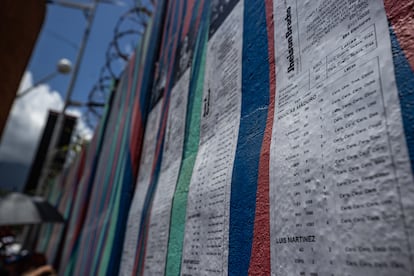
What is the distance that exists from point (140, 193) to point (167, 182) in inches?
21.7

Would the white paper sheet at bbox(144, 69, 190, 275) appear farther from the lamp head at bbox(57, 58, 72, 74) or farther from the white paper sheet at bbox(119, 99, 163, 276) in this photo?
the lamp head at bbox(57, 58, 72, 74)

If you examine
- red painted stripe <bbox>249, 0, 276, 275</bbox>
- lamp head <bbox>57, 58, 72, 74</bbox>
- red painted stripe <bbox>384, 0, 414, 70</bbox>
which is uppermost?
lamp head <bbox>57, 58, 72, 74</bbox>

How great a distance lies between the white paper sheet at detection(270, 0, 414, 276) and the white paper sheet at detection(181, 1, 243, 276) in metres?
0.24

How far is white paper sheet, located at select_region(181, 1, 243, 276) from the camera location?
3.28 feet

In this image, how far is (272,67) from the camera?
37.4 inches

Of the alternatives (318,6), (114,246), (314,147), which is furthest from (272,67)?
(114,246)

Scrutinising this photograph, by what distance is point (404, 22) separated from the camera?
56 cm

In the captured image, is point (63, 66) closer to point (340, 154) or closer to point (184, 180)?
point (184, 180)

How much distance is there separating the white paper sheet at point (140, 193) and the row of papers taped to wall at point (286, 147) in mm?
70

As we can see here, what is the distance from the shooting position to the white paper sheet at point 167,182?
143 cm

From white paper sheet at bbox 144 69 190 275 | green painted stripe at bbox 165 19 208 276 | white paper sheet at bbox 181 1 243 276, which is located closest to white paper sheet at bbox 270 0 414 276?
white paper sheet at bbox 181 1 243 276

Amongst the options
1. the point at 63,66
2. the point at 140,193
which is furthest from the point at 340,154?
the point at 63,66

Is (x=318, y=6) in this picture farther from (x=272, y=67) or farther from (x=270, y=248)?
(x=270, y=248)

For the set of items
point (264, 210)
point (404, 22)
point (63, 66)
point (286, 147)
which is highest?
point (63, 66)
